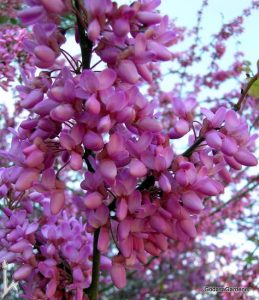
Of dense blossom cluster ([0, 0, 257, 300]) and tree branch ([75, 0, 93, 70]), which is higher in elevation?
tree branch ([75, 0, 93, 70])

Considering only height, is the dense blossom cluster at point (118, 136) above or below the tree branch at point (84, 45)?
below

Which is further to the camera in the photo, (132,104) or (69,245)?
(69,245)

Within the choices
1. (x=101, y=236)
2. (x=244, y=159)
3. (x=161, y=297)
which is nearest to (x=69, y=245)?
(x=101, y=236)

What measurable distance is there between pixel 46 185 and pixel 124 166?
0.15 metres

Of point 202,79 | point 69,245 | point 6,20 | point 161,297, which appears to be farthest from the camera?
point 202,79

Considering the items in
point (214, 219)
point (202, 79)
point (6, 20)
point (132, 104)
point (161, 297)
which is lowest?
point (161, 297)

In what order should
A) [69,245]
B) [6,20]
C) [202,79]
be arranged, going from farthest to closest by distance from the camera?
[202,79] → [6,20] → [69,245]

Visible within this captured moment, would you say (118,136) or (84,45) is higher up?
(84,45)

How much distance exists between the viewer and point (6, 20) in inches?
131

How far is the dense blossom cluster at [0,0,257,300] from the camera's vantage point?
854 mm

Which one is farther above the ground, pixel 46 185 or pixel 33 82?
pixel 33 82

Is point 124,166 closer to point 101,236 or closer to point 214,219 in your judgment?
point 101,236

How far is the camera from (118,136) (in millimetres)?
868

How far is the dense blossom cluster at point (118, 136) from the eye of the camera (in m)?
0.85
